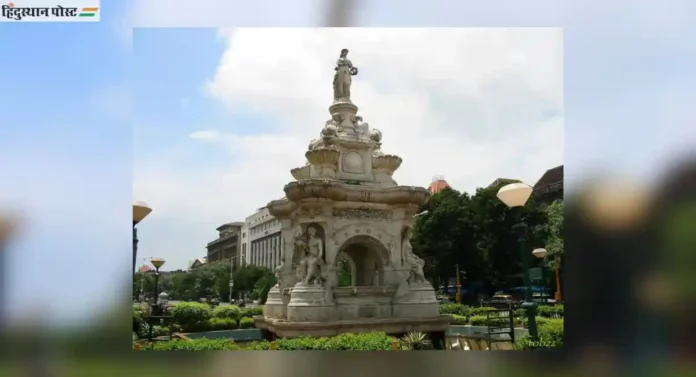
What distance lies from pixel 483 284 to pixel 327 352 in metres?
20.3

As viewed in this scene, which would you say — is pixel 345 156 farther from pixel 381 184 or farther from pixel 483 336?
pixel 483 336

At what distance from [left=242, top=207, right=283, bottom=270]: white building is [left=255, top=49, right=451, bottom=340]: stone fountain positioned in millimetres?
6236

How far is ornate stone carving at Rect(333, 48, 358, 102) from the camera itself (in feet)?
38.2

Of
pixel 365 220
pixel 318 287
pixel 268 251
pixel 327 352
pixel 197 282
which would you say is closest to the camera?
pixel 327 352

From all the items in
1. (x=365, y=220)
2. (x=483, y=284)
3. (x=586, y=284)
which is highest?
(x=365, y=220)

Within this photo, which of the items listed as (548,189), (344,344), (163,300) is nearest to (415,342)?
(344,344)

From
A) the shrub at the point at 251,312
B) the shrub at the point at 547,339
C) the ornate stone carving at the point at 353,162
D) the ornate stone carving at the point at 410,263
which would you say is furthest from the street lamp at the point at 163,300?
the shrub at the point at 547,339

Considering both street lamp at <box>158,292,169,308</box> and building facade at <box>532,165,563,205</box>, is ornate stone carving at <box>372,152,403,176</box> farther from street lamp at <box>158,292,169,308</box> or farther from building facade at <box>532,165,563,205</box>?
building facade at <box>532,165,563,205</box>

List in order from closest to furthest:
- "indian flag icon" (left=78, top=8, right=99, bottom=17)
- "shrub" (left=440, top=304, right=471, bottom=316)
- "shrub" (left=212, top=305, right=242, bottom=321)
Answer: "indian flag icon" (left=78, top=8, right=99, bottom=17)
"shrub" (left=212, top=305, right=242, bottom=321)
"shrub" (left=440, top=304, right=471, bottom=316)

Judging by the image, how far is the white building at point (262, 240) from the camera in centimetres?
1774

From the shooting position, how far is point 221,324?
11953 millimetres

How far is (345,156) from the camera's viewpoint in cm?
1093

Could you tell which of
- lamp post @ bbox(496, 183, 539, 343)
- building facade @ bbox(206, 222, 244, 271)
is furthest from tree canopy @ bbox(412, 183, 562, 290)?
lamp post @ bbox(496, 183, 539, 343)

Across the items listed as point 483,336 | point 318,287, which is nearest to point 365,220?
point 318,287
